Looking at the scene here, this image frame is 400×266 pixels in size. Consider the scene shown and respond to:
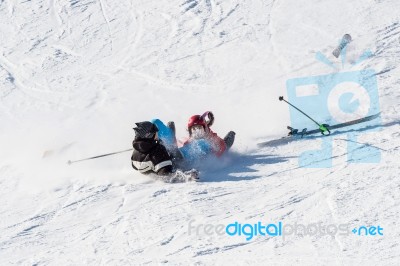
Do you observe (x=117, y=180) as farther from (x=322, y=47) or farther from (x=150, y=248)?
(x=322, y=47)

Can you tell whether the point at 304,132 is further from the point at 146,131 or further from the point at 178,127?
the point at 146,131

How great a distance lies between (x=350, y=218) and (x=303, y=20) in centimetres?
819

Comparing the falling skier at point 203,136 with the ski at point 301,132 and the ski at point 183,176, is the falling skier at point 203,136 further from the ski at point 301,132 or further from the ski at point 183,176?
the ski at point 301,132

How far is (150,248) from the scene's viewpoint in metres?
5.94

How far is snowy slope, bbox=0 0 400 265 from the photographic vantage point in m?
6.01

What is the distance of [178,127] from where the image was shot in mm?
9578

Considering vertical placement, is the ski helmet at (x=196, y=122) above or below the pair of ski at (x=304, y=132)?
above

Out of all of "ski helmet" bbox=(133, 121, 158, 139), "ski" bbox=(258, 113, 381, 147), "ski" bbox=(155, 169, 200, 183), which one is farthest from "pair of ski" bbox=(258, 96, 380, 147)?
"ski helmet" bbox=(133, 121, 158, 139)

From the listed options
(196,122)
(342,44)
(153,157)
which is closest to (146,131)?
(153,157)

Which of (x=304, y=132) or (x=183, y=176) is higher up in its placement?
(x=304, y=132)

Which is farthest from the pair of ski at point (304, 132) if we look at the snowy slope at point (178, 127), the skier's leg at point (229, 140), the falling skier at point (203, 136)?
the falling skier at point (203, 136)

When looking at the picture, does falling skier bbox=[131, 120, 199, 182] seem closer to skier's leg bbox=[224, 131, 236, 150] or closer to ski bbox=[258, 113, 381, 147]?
skier's leg bbox=[224, 131, 236, 150]

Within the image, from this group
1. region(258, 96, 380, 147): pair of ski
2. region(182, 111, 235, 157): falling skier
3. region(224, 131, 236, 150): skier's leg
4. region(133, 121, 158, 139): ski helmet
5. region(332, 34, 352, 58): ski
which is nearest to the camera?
region(133, 121, 158, 139): ski helmet

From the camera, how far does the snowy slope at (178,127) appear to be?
237 inches
